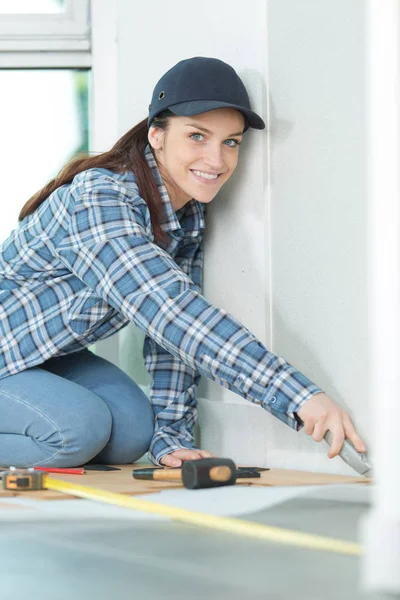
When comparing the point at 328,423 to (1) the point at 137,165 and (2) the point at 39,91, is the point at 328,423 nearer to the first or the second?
(1) the point at 137,165

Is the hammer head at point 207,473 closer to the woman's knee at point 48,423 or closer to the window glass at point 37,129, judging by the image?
the woman's knee at point 48,423

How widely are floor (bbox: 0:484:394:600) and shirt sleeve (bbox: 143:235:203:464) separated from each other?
77 cm

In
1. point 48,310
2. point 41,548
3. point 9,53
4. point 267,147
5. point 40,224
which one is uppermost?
point 9,53

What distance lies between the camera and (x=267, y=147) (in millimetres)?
2314

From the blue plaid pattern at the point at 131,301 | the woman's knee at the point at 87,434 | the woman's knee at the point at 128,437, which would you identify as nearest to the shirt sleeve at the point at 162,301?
the blue plaid pattern at the point at 131,301

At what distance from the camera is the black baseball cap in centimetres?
222

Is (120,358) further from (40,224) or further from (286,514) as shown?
(286,514)

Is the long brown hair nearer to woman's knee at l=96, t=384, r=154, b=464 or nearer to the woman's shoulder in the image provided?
the woman's shoulder

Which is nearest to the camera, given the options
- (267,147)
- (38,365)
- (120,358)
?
(267,147)

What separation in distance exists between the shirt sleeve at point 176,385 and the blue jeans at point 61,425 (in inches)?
2.2

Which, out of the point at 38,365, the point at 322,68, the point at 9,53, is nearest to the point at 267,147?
the point at 322,68

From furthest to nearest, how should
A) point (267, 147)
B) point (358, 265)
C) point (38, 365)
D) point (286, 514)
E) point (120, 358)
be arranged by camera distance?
point (120, 358)
point (38, 365)
point (267, 147)
point (358, 265)
point (286, 514)

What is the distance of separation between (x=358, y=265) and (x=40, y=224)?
825 mm

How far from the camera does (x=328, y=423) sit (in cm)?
185
